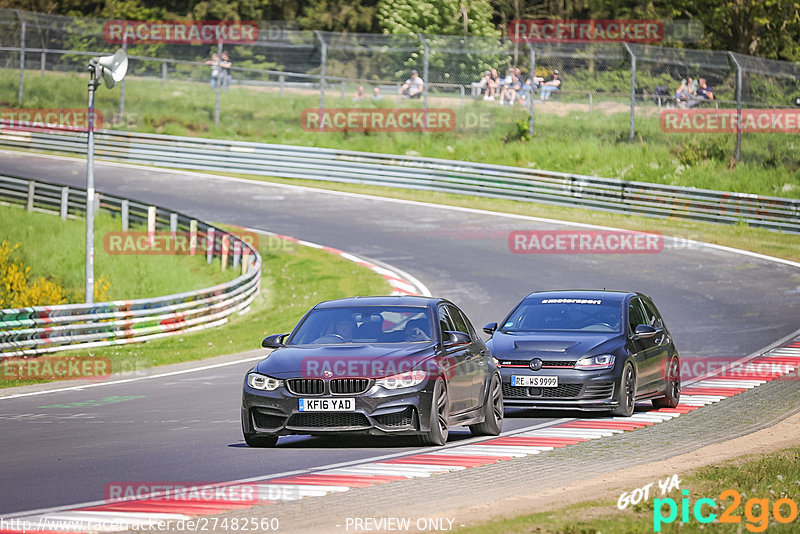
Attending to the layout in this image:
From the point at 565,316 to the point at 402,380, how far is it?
15.5 ft

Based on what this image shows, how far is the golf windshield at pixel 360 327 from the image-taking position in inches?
480

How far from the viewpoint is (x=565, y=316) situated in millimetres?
15586

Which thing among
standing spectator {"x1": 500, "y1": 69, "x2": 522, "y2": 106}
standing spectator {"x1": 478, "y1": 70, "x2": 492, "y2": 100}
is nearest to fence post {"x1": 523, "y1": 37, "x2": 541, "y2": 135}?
standing spectator {"x1": 500, "y1": 69, "x2": 522, "y2": 106}

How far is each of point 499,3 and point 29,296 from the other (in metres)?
58.7

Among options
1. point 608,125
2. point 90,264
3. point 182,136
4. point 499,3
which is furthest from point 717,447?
point 499,3

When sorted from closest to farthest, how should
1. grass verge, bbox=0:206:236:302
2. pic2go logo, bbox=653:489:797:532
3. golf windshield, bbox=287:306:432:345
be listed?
pic2go logo, bbox=653:489:797:532 → golf windshield, bbox=287:306:432:345 → grass verge, bbox=0:206:236:302

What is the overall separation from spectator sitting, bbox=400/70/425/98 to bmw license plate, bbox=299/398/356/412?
3200cm

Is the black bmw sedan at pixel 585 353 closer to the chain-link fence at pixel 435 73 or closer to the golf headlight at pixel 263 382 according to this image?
the golf headlight at pixel 263 382

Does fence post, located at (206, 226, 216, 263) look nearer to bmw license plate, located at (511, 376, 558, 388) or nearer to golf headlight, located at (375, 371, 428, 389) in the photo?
bmw license plate, located at (511, 376, 558, 388)

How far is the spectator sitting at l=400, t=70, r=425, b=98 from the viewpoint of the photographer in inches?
1673

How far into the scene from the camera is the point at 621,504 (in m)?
8.52

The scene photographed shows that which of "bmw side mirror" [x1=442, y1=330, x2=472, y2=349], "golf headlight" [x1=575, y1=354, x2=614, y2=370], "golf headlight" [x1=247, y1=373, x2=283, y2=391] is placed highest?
"bmw side mirror" [x1=442, y1=330, x2=472, y2=349]

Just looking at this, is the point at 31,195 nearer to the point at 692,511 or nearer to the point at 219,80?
the point at 219,80

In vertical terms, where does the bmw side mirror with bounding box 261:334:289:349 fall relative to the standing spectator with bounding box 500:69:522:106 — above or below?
below
